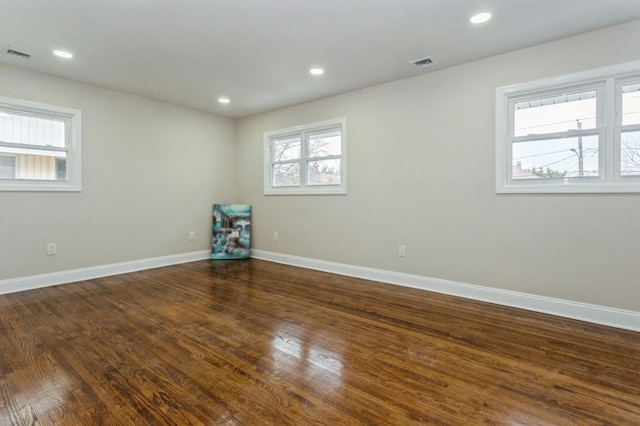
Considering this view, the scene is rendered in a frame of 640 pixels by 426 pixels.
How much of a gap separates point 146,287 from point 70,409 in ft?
7.74

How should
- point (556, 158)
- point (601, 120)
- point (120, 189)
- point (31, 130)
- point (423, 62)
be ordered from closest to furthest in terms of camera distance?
1. point (601, 120)
2. point (556, 158)
3. point (423, 62)
4. point (31, 130)
5. point (120, 189)

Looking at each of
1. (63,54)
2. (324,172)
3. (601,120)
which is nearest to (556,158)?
(601,120)

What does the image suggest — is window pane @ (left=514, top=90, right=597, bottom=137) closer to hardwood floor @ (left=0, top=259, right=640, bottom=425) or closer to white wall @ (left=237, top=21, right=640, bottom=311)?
white wall @ (left=237, top=21, right=640, bottom=311)

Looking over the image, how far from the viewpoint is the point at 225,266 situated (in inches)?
198

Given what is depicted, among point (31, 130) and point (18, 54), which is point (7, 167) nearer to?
point (31, 130)

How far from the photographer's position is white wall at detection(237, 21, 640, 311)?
110 inches

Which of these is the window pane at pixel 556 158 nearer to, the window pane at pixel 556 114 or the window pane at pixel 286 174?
the window pane at pixel 556 114

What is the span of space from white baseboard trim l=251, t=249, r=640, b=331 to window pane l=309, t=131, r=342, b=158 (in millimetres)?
1654

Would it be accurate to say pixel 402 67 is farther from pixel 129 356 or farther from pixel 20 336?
pixel 20 336

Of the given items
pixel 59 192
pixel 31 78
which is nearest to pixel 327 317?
pixel 59 192

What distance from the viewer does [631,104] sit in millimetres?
2732

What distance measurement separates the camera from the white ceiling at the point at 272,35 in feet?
8.14

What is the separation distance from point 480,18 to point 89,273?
5.28m

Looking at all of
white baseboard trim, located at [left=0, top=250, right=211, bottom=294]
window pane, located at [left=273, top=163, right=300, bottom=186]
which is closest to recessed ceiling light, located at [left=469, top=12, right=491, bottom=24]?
window pane, located at [left=273, top=163, right=300, bottom=186]
